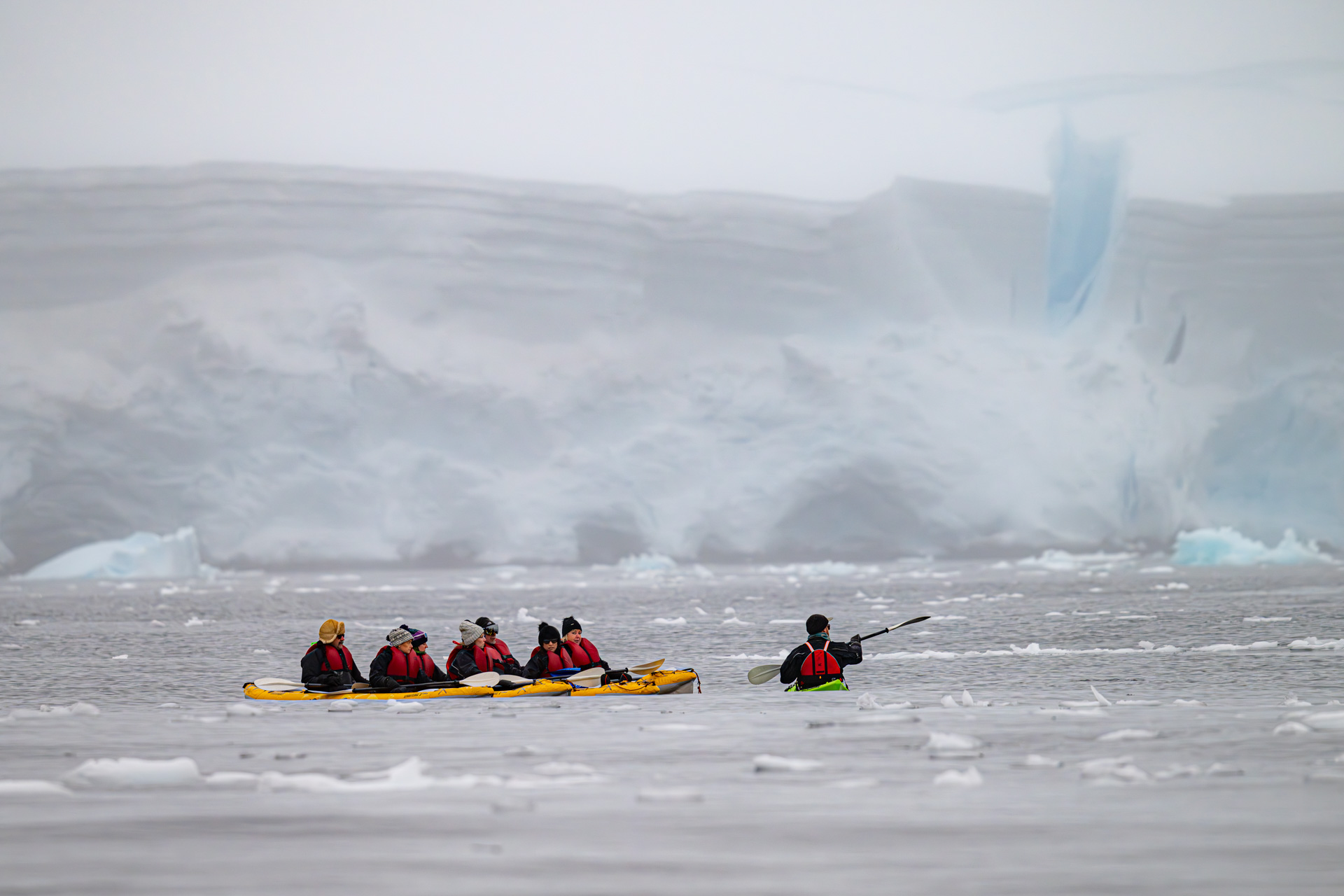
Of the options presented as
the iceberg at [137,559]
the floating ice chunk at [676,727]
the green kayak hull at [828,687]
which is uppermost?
the iceberg at [137,559]

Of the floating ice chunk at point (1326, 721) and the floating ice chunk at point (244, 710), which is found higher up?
the floating ice chunk at point (244, 710)

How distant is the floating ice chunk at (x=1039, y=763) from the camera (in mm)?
10812

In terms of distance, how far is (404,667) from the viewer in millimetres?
18406

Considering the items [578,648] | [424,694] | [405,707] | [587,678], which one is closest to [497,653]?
[578,648]

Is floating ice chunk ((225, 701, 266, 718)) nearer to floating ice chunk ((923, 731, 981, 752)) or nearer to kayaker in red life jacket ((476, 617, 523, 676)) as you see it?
kayaker in red life jacket ((476, 617, 523, 676))

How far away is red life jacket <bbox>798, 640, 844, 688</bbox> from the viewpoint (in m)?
18.4

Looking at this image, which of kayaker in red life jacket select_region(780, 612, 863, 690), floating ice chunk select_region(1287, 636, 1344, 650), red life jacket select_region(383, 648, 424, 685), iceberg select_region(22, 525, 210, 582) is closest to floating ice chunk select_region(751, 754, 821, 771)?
kayaker in red life jacket select_region(780, 612, 863, 690)

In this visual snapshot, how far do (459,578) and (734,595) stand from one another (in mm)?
42219

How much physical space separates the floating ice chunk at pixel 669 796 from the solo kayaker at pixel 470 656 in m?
9.31

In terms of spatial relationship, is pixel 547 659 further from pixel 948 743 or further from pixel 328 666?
pixel 948 743

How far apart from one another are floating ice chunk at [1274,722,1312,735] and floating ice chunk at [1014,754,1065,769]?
2.57 m

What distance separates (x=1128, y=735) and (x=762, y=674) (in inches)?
281

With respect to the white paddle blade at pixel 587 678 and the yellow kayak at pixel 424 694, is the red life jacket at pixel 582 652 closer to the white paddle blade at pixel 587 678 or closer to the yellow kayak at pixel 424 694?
the white paddle blade at pixel 587 678

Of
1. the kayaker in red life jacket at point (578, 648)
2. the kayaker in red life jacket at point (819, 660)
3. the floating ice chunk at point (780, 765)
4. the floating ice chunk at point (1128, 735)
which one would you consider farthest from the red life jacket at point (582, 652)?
the floating ice chunk at point (780, 765)
